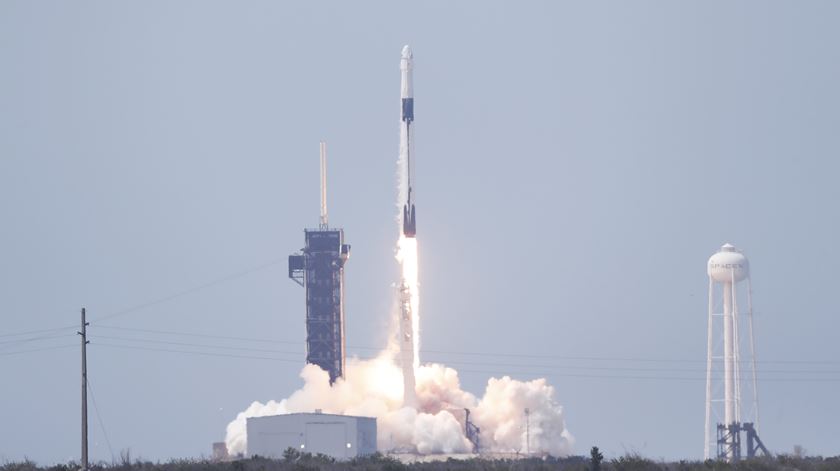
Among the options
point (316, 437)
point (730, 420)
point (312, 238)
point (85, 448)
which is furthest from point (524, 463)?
point (312, 238)

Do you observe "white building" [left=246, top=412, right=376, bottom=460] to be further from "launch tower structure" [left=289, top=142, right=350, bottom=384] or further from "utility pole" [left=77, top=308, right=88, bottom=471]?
"utility pole" [left=77, top=308, right=88, bottom=471]

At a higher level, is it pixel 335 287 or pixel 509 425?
pixel 335 287

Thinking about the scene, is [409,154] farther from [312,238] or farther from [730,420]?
[730,420]

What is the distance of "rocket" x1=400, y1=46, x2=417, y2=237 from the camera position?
449ft

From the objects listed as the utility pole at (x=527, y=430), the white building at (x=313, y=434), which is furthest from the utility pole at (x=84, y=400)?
the utility pole at (x=527, y=430)

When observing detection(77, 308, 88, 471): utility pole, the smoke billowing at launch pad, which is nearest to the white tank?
the smoke billowing at launch pad

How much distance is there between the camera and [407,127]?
140 m

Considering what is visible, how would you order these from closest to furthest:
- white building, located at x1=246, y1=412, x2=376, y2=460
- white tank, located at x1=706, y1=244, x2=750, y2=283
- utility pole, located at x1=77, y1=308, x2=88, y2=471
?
1. utility pole, located at x1=77, y1=308, x2=88, y2=471
2. white building, located at x1=246, y1=412, x2=376, y2=460
3. white tank, located at x1=706, y1=244, x2=750, y2=283

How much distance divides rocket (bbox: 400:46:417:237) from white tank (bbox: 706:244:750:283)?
19.5 metres

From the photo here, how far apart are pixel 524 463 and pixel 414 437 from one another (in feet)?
154

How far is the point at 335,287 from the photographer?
154m

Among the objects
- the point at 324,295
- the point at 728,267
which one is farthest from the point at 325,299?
the point at 728,267

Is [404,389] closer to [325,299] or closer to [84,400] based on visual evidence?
[325,299]

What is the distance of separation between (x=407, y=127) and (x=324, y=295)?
1810 cm
